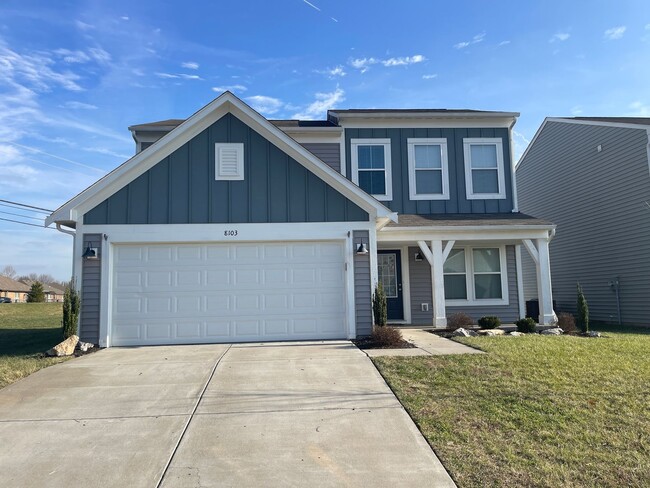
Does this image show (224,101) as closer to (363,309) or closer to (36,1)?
(36,1)

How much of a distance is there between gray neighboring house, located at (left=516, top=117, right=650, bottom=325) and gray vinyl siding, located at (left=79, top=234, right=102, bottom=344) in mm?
14717

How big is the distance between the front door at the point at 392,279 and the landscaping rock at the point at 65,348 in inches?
313

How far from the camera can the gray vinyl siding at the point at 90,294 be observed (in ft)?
32.6

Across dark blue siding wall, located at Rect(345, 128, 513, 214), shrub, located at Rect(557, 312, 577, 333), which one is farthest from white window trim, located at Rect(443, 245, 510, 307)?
shrub, located at Rect(557, 312, 577, 333)

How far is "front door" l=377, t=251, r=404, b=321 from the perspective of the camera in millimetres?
13984

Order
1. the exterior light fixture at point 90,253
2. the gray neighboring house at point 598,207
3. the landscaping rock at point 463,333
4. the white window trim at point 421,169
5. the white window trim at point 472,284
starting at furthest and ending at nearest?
the gray neighboring house at point 598,207 → the white window trim at point 472,284 → the white window trim at point 421,169 → the landscaping rock at point 463,333 → the exterior light fixture at point 90,253

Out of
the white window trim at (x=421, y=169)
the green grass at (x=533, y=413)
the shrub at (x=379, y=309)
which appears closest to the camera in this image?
the green grass at (x=533, y=413)

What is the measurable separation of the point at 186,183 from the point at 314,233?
2.93 meters

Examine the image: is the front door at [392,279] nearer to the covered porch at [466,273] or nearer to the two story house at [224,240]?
the covered porch at [466,273]

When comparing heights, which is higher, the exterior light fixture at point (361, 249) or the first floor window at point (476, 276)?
the exterior light fixture at point (361, 249)

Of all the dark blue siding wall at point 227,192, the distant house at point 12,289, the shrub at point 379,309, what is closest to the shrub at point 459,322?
the shrub at point 379,309

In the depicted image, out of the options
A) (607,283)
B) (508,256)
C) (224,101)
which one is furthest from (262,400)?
(607,283)

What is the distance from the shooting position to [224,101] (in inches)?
408

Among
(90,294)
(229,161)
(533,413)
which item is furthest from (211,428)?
(229,161)
